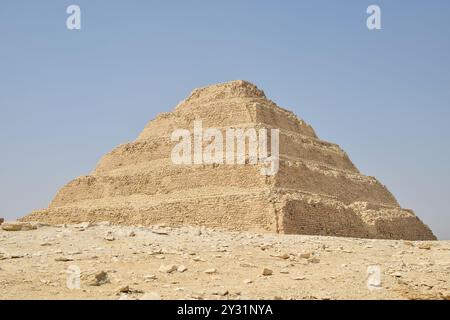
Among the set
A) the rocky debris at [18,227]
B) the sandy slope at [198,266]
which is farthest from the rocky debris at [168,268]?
A: the rocky debris at [18,227]

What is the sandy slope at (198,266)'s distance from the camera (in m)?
9.29

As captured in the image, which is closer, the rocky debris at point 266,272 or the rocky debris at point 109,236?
the rocky debris at point 266,272

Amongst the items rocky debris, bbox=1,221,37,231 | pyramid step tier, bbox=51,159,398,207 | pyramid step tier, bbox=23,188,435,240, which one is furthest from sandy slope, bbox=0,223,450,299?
pyramid step tier, bbox=51,159,398,207

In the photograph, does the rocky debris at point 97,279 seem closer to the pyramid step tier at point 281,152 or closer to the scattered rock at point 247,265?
the scattered rock at point 247,265

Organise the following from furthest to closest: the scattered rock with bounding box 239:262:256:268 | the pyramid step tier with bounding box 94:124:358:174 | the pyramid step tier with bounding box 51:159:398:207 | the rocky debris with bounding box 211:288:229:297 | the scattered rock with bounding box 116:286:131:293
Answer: the pyramid step tier with bounding box 94:124:358:174 < the pyramid step tier with bounding box 51:159:398:207 < the scattered rock with bounding box 239:262:256:268 < the scattered rock with bounding box 116:286:131:293 < the rocky debris with bounding box 211:288:229:297

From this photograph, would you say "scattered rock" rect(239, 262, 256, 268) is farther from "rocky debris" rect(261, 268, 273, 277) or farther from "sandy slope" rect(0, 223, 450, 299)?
"rocky debris" rect(261, 268, 273, 277)

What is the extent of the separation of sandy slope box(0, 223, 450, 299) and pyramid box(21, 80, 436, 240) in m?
9.71

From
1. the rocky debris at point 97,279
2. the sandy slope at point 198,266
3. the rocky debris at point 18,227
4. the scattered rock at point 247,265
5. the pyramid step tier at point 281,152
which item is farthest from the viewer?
the pyramid step tier at point 281,152

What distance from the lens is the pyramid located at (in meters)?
26.5

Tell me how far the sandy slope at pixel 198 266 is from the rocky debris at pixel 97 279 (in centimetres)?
2

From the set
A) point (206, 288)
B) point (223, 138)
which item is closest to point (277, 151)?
point (223, 138)

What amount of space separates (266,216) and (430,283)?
46.6 ft
